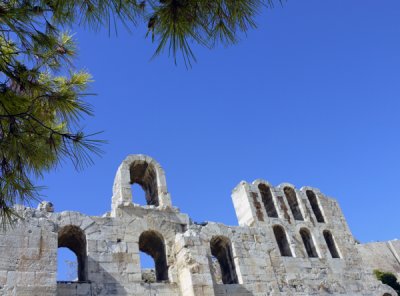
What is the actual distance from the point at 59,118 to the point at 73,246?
7.14 meters

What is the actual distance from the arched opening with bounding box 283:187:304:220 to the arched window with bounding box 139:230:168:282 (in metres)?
6.56

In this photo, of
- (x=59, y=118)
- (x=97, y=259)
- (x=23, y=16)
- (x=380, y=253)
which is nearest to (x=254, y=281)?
(x=97, y=259)

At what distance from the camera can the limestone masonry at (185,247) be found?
9.10 meters

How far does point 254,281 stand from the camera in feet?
39.0

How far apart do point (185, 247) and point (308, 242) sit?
6.77 m

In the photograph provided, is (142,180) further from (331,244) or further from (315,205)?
(331,244)

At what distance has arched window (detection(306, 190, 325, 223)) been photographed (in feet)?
54.1

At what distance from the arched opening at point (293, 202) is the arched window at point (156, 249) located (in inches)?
258

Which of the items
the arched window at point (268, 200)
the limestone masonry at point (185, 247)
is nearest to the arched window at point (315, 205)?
the limestone masonry at point (185, 247)

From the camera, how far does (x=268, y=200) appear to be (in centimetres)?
1588

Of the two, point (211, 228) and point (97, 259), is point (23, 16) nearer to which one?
point (97, 259)

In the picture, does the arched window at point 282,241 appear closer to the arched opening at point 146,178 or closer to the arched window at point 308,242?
the arched window at point 308,242

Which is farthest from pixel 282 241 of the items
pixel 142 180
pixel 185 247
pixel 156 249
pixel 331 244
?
pixel 142 180

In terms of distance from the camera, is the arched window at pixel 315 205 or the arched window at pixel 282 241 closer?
the arched window at pixel 282 241
